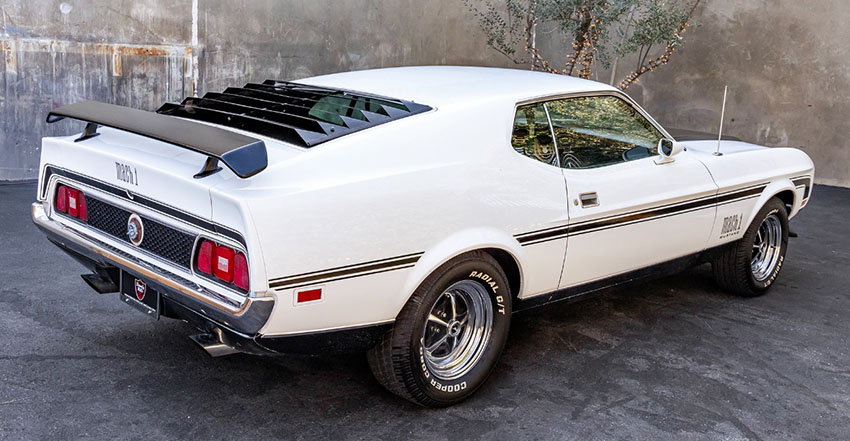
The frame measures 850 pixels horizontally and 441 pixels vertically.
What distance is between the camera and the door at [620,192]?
407 cm

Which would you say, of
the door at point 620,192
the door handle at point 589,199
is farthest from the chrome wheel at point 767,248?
the door handle at point 589,199

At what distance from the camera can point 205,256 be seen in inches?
123

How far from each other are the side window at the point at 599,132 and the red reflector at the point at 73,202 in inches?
89.7

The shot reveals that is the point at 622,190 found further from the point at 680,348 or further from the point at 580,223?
the point at 680,348

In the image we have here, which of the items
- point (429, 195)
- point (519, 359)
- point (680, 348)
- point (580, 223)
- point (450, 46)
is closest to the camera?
point (429, 195)

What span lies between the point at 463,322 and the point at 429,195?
0.72 meters

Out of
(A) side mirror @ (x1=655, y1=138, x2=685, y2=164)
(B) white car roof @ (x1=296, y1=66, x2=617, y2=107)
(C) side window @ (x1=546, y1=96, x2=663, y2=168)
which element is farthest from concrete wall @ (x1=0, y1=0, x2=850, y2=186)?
(A) side mirror @ (x1=655, y1=138, x2=685, y2=164)

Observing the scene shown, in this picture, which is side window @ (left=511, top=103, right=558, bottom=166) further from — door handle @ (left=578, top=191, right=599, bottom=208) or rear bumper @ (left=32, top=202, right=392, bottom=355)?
rear bumper @ (left=32, top=202, right=392, bottom=355)

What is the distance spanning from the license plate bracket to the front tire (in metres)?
0.91

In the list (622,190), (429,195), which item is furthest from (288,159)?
(622,190)

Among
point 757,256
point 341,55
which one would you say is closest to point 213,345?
point 757,256

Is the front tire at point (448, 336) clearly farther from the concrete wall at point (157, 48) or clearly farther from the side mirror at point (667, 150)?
the concrete wall at point (157, 48)

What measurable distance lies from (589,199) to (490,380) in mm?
1012

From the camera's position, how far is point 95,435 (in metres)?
3.23
